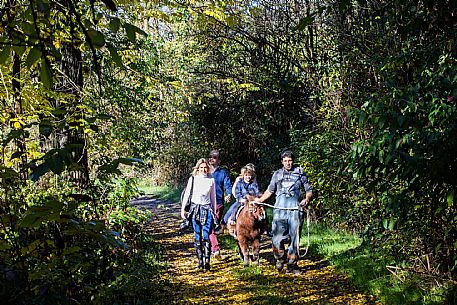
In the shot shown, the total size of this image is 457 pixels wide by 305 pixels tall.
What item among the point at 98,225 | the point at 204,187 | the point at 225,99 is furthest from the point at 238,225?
the point at 225,99

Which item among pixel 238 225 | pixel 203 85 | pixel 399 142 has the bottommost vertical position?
pixel 238 225

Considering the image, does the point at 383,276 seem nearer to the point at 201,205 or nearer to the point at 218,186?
the point at 201,205

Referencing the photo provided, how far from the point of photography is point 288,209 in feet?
29.5

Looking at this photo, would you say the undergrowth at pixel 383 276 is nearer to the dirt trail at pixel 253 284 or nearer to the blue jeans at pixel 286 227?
the dirt trail at pixel 253 284

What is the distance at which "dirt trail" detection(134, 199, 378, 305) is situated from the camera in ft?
24.1

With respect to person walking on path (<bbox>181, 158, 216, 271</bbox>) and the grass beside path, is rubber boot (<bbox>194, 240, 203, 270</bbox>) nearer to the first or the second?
person walking on path (<bbox>181, 158, 216, 271</bbox>)

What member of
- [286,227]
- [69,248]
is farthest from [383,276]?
[69,248]

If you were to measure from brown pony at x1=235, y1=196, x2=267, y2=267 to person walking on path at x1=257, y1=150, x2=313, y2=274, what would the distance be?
0.36 m

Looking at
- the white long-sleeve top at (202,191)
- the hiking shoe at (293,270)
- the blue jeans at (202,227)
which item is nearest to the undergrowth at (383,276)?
the hiking shoe at (293,270)

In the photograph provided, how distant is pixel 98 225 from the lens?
6.96 feet

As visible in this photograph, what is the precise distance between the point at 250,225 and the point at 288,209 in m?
0.98

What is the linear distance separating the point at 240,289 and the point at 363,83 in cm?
490

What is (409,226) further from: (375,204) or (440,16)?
(440,16)

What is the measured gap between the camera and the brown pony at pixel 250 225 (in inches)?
373
